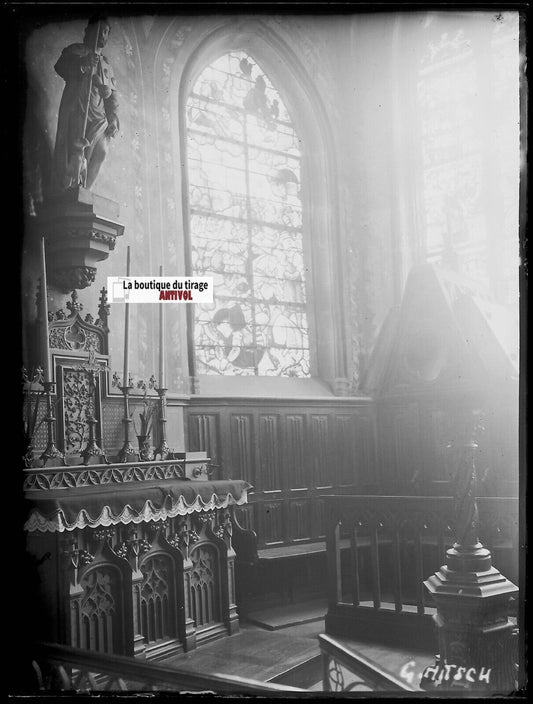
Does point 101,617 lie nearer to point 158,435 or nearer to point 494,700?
point 158,435

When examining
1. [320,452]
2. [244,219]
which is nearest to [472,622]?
[320,452]

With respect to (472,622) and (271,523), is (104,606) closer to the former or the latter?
(472,622)

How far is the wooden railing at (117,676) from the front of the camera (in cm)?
217

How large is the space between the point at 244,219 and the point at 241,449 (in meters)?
1.89

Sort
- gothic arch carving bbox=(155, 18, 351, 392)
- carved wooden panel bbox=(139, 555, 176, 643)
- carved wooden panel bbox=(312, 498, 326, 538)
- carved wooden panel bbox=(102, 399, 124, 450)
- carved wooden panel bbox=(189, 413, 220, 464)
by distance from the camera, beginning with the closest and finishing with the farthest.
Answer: carved wooden panel bbox=(139, 555, 176, 643)
carved wooden panel bbox=(102, 399, 124, 450)
gothic arch carving bbox=(155, 18, 351, 392)
carved wooden panel bbox=(189, 413, 220, 464)
carved wooden panel bbox=(312, 498, 326, 538)

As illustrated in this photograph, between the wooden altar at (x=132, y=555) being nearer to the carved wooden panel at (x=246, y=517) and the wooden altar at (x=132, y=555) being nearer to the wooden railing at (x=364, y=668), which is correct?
the carved wooden panel at (x=246, y=517)

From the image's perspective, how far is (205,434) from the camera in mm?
5562

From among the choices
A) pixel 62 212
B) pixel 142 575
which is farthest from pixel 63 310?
pixel 142 575

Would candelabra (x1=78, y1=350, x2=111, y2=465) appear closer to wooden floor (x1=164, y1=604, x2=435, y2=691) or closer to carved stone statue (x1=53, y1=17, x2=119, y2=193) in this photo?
carved stone statue (x1=53, y1=17, x2=119, y2=193)

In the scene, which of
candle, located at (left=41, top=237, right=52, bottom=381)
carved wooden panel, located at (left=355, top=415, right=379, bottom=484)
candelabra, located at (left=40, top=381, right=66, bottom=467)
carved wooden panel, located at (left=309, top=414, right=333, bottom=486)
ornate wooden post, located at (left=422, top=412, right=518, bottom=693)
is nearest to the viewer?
ornate wooden post, located at (left=422, top=412, right=518, bottom=693)

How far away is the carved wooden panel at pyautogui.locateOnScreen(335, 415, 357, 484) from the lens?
6402 millimetres

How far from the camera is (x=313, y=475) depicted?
6.24m

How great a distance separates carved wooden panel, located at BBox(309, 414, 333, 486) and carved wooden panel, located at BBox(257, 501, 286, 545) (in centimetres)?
47

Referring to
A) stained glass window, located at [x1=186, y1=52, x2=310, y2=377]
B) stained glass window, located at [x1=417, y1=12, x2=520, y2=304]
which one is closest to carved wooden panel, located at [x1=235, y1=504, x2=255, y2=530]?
stained glass window, located at [x1=186, y1=52, x2=310, y2=377]
